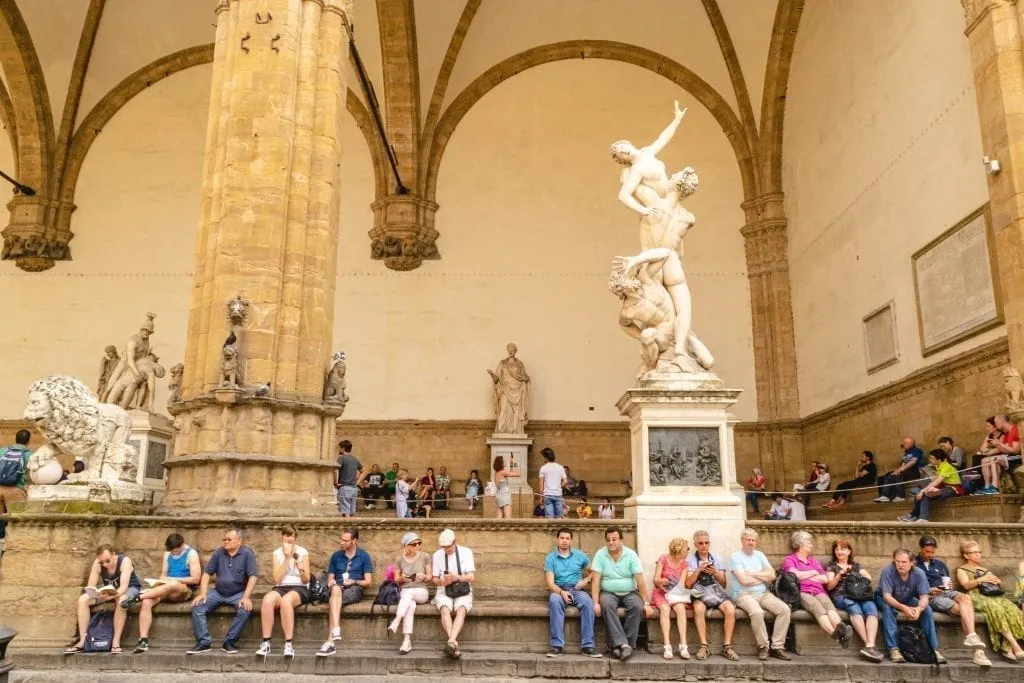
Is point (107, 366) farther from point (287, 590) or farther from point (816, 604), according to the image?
point (816, 604)

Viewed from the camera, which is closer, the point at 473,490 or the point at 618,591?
the point at 618,591

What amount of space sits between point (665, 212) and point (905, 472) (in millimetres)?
5720

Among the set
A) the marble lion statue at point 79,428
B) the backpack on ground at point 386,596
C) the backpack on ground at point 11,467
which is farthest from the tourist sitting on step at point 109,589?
the backpack on ground at point 386,596

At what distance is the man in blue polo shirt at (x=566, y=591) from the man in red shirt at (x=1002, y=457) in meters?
4.94

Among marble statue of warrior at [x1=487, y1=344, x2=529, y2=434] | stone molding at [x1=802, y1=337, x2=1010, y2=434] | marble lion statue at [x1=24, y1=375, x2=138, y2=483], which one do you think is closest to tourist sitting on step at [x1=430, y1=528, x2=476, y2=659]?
marble lion statue at [x1=24, y1=375, x2=138, y2=483]

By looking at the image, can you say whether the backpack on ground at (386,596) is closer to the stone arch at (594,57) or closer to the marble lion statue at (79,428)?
the marble lion statue at (79,428)

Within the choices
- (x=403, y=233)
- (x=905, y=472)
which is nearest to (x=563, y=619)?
(x=905, y=472)

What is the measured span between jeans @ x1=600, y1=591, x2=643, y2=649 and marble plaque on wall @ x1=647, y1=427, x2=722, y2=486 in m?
1.08

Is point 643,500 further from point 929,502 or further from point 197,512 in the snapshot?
point 929,502

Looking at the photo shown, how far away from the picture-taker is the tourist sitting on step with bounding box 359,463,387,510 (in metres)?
13.7

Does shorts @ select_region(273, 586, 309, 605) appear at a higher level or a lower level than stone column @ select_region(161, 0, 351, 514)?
lower

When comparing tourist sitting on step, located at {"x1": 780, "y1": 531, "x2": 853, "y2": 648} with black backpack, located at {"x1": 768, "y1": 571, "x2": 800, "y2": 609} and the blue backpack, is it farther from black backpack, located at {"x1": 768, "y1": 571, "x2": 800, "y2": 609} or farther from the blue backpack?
the blue backpack

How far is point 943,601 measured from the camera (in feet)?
19.0

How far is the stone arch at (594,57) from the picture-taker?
55.3 feet
